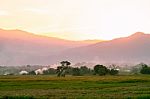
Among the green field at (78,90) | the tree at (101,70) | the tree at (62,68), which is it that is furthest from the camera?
the tree at (62,68)

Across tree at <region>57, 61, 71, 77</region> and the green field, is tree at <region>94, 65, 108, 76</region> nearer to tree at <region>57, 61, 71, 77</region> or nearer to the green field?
tree at <region>57, 61, 71, 77</region>

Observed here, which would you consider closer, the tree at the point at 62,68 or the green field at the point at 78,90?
the green field at the point at 78,90

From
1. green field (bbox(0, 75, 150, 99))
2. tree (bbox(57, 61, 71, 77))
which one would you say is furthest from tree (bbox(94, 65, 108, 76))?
green field (bbox(0, 75, 150, 99))

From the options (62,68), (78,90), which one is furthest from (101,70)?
(78,90)

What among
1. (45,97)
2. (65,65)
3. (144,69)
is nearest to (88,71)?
(65,65)

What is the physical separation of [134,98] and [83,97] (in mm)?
5007

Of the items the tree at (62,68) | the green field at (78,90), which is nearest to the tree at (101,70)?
the tree at (62,68)

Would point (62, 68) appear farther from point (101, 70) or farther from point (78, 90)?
point (78, 90)

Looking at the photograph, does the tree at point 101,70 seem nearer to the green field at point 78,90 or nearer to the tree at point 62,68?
the tree at point 62,68

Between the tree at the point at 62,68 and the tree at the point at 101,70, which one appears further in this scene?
the tree at the point at 62,68

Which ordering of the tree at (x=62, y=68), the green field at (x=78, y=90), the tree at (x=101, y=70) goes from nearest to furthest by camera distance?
the green field at (x=78, y=90) < the tree at (x=101, y=70) < the tree at (x=62, y=68)

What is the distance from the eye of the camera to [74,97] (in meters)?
37.3

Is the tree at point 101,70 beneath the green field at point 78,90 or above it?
above

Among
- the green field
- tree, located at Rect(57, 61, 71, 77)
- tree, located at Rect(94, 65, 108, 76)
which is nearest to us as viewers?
the green field
